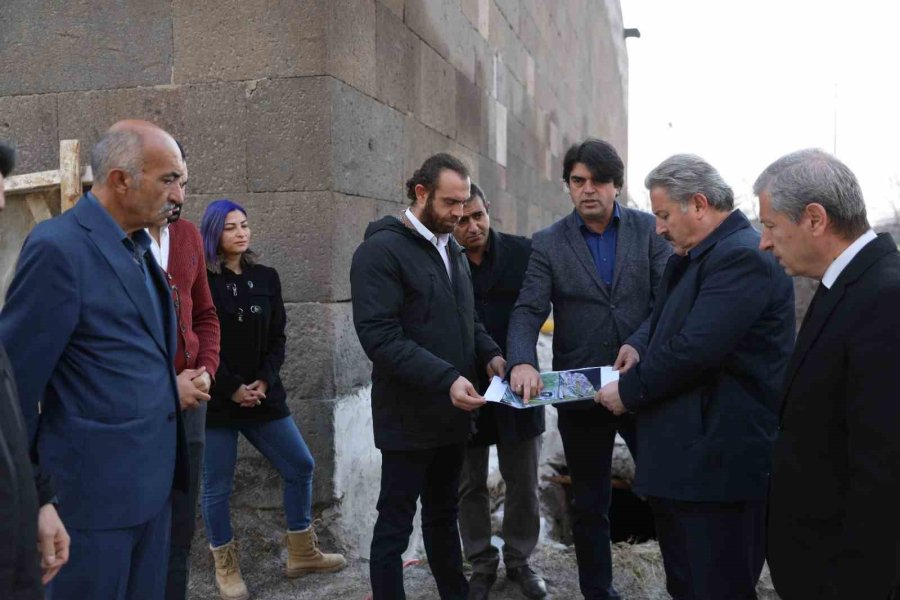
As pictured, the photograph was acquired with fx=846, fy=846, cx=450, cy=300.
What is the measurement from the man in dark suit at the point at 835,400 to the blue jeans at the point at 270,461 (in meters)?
2.23

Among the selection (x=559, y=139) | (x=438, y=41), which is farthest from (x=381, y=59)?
(x=559, y=139)

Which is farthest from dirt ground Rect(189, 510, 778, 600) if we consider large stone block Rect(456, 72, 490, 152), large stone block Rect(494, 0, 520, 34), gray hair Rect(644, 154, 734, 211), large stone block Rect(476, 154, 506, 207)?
large stone block Rect(494, 0, 520, 34)

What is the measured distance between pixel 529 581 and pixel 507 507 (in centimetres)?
33

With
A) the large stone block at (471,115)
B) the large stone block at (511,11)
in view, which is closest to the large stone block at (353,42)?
the large stone block at (471,115)

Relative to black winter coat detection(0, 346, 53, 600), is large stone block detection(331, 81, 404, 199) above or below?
above

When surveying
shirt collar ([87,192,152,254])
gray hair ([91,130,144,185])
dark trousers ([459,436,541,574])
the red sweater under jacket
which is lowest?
dark trousers ([459,436,541,574])

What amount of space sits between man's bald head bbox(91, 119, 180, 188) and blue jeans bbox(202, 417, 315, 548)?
1.62 metres

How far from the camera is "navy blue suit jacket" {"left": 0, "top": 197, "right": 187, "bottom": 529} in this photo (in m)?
2.02

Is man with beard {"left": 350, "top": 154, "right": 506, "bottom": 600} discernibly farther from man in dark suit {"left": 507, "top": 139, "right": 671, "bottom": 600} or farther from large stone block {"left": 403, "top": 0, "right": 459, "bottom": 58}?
large stone block {"left": 403, "top": 0, "right": 459, "bottom": 58}

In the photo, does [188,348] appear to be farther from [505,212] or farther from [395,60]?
[505,212]

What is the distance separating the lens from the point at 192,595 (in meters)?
3.81

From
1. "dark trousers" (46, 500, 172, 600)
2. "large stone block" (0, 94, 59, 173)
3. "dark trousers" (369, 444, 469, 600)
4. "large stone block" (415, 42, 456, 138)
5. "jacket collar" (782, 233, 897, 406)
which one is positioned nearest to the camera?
"jacket collar" (782, 233, 897, 406)

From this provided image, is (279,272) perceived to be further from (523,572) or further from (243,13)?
(523,572)

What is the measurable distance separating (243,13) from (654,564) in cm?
335
